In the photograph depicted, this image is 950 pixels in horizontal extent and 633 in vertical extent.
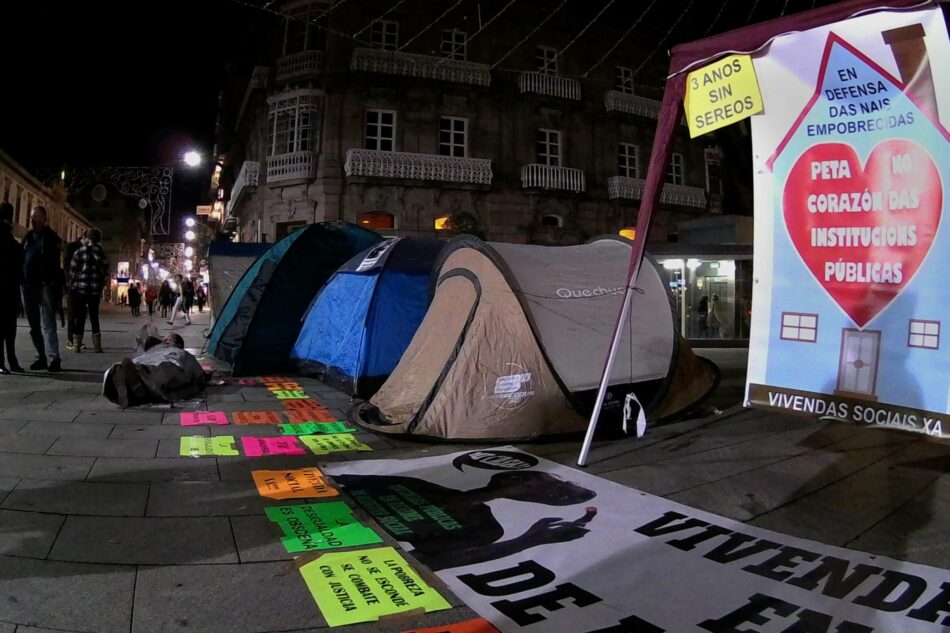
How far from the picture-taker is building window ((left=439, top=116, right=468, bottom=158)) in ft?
74.0

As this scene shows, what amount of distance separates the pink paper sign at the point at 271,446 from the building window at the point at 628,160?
23270mm

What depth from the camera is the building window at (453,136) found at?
2255 cm

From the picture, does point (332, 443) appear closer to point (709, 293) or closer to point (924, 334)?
point (924, 334)

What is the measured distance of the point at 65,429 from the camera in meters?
4.80

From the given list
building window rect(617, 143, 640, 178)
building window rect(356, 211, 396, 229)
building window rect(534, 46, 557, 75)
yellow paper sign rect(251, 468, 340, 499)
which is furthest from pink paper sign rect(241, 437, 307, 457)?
building window rect(617, 143, 640, 178)

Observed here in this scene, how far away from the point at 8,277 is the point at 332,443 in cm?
512

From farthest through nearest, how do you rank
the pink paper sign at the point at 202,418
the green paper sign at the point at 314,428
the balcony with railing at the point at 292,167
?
the balcony with railing at the point at 292,167, the pink paper sign at the point at 202,418, the green paper sign at the point at 314,428

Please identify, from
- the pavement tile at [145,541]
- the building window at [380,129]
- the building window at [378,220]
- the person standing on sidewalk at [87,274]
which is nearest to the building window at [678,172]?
the building window at [380,129]

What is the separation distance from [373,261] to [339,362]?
1.39m

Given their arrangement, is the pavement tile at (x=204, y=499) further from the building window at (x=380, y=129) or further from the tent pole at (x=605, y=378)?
the building window at (x=380, y=129)

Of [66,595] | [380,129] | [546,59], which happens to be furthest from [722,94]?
[546,59]

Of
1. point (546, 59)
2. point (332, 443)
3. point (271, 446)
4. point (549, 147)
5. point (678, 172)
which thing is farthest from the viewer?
point (678, 172)

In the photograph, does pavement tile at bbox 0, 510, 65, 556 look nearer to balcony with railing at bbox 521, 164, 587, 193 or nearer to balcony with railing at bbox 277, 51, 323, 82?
balcony with railing at bbox 521, 164, 587, 193

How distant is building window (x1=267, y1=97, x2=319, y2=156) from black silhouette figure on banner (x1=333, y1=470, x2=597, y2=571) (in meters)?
20.3
